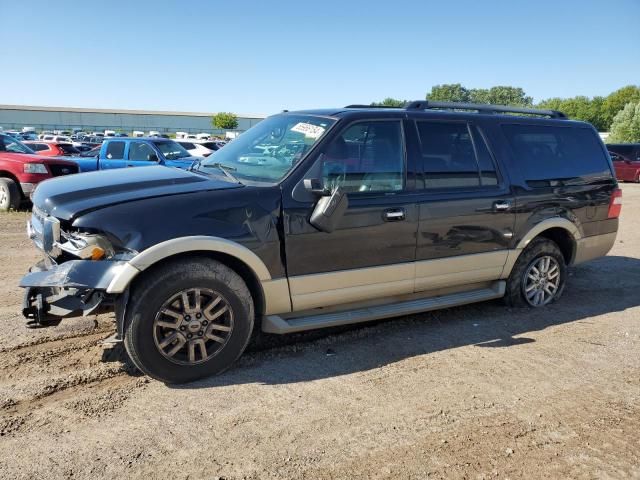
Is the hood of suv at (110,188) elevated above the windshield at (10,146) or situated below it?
below

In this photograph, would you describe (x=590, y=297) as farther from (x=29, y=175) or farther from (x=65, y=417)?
(x=29, y=175)

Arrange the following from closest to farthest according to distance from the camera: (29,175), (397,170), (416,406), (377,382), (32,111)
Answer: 1. (416,406)
2. (377,382)
3. (397,170)
4. (29,175)
5. (32,111)

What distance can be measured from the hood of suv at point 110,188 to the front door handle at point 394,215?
1.24 metres

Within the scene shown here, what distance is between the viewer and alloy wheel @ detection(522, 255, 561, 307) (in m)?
5.41

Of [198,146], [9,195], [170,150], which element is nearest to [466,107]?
[170,150]

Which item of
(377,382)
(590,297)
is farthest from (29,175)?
(590,297)

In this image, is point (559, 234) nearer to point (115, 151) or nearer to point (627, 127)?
point (115, 151)

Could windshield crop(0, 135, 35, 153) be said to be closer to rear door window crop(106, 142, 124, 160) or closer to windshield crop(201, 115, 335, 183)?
rear door window crop(106, 142, 124, 160)

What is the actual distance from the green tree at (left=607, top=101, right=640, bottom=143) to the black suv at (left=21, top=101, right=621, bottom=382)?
2099 inches

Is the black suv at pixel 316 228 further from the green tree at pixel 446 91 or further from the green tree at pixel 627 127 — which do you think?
the green tree at pixel 446 91

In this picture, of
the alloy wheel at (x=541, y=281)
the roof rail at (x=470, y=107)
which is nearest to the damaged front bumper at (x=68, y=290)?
the roof rail at (x=470, y=107)

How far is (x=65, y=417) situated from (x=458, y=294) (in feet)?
11.3

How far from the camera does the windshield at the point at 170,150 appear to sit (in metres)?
12.2

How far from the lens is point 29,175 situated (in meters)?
10.5
